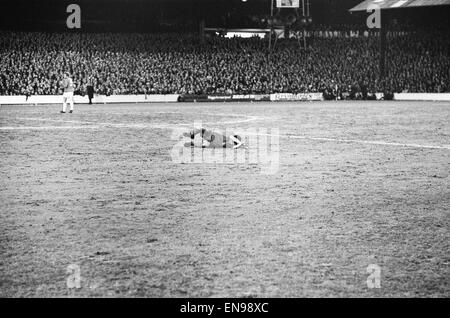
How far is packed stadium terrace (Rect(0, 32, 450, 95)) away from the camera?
42.7 m

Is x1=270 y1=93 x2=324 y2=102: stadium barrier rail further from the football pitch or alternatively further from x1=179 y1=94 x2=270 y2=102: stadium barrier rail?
the football pitch

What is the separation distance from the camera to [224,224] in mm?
6965

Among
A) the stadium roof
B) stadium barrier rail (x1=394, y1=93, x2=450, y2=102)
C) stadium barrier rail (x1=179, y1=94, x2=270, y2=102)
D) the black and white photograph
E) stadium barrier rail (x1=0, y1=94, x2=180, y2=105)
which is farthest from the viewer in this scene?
stadium barrier rail (x1=394, y1=93, x2=450, y2=102)

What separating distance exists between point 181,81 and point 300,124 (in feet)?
80.4

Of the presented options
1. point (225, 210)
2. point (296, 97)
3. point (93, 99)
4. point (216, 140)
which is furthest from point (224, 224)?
point (296, 97)

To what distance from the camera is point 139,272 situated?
5.16 metres

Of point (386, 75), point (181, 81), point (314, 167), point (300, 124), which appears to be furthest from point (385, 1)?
point (314, 167)

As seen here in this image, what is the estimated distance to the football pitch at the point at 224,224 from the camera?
4.90 metres

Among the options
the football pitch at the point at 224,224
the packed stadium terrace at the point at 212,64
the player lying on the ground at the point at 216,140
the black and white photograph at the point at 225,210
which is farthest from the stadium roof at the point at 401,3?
the player lying on the ground at the point at 216,140

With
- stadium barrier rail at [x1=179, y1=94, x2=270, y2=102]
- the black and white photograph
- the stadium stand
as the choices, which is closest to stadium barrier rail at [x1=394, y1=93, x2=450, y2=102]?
the stadium stand

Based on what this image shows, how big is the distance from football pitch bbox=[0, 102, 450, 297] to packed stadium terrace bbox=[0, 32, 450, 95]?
29.5 m

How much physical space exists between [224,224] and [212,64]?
1656 inches

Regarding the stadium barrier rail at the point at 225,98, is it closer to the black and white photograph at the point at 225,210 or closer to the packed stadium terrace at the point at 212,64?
the packed stadium terrace at the point at 212,64
